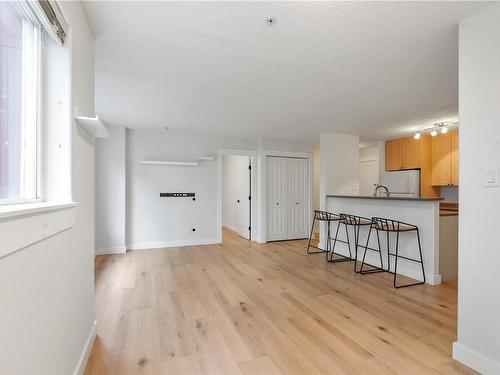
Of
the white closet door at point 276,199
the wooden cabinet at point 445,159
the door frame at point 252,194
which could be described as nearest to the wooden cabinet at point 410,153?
the wooden cabinet at point 445,159

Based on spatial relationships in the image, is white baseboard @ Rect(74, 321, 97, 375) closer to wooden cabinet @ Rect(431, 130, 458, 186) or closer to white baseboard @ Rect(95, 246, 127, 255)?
white baseboard @ Rect(95, 246, 127, 255)

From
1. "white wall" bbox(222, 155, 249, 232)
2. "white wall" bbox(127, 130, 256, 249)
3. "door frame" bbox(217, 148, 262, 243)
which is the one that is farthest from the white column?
Answer: "white wall" bbox(222, 155, 249, 232)

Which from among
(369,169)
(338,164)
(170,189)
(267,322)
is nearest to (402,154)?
(369,169)

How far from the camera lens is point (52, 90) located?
52.8 inches

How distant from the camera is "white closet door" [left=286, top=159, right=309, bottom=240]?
20.0ft

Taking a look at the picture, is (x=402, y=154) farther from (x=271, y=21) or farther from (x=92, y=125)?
(x=92, y=125)

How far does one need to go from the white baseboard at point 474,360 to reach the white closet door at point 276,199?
422cm

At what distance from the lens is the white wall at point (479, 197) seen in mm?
1590

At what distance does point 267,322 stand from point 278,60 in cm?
235

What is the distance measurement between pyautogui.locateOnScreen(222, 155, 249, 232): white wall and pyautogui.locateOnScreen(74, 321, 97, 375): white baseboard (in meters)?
4.79

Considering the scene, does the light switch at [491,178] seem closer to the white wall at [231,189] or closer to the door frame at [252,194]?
the door frame at [252,194]

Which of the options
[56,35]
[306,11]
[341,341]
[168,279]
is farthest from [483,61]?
[168,279]

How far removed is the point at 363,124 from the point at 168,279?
158 inches

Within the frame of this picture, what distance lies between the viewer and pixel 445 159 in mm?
5055
